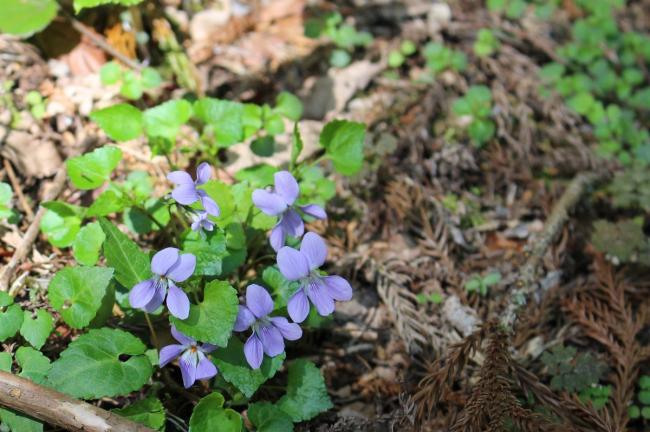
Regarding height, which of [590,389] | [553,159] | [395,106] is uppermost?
[395,106]

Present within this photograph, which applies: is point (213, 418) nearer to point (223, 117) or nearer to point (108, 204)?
point (108, 204)

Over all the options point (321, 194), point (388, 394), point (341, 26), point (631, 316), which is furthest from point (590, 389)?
point (341, 26)

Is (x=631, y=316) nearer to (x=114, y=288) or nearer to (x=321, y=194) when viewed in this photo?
(x=321, y=194)

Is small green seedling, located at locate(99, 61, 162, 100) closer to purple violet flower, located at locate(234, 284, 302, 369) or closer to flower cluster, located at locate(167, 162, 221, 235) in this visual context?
flower cluster, located at locate(167, 162, 221, 235)

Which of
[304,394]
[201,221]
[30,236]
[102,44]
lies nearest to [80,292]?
[201,221]

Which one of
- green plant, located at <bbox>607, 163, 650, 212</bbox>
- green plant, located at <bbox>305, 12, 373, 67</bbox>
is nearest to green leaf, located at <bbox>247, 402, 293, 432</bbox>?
green plant, located at <bbox>607, 163, 650, 212</bbox>

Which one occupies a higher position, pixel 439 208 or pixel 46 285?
pixel 46 285
